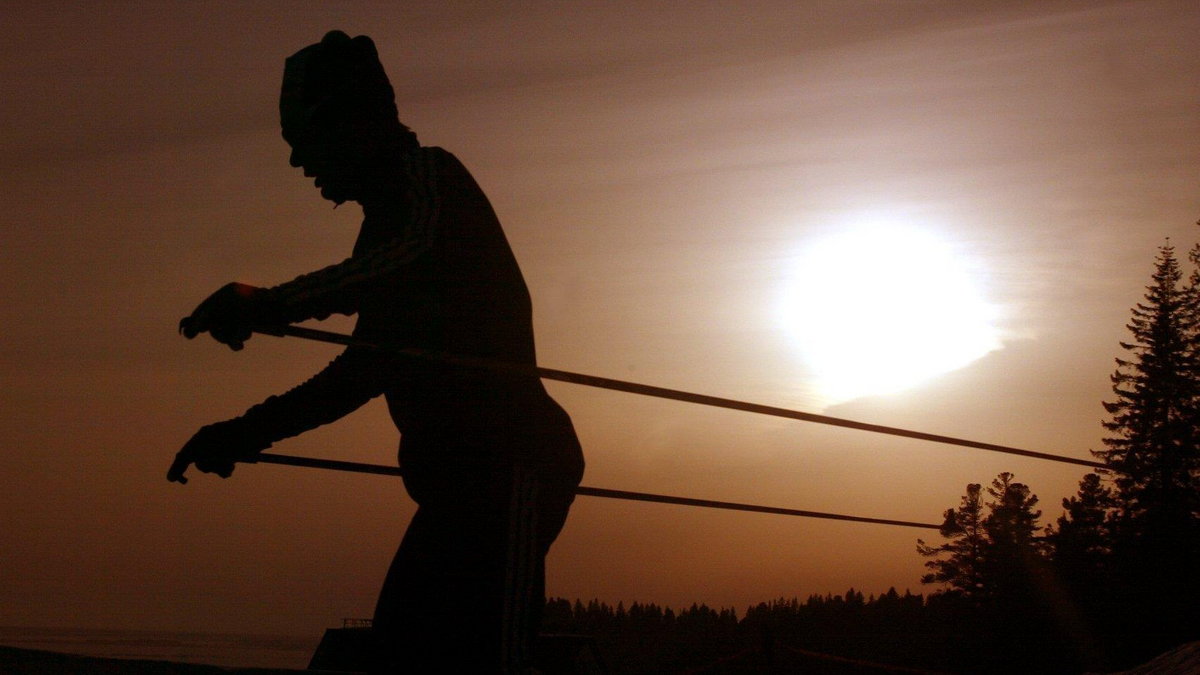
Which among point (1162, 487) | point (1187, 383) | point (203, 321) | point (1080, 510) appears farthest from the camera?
point (1080, 510)

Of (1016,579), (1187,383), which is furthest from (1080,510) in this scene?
(1016,579)

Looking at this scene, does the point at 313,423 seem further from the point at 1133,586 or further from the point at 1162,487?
the point at 1162,487

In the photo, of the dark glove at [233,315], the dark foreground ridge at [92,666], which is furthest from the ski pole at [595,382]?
the dark foreground ridge at [92,666]

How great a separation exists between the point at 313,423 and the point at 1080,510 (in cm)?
5472

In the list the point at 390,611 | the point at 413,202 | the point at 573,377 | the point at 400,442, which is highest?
the point at 413,202

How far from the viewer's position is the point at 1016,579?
37.8m

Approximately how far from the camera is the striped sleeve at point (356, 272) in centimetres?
261

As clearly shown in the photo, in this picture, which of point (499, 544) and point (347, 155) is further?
point (347, 155)

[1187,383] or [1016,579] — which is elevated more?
[1187,383]

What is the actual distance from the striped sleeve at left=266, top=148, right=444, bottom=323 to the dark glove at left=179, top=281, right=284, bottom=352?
0.03 m

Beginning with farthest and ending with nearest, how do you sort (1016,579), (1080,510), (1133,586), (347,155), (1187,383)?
(1080,510) → (1187,383) → (1016,579) → (1133,586) → (347,155)

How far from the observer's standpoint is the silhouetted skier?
264 centimetres

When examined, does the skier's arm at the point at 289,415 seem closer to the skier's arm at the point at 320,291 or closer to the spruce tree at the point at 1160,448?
the skier's arm at the point at 320,291

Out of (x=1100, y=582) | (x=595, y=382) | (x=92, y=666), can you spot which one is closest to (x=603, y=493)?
(x=595, y=382)
